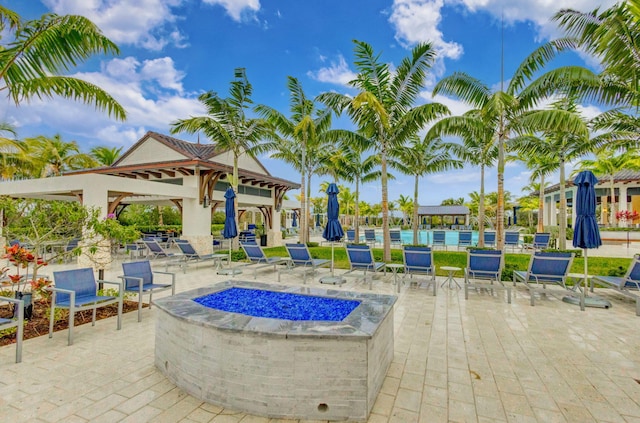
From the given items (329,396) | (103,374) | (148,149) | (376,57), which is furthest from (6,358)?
(148,149)

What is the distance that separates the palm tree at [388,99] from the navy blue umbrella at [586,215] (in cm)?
526

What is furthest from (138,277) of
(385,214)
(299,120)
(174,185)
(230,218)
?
(299,120)

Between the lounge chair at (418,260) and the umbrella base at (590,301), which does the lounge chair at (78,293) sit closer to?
the lounge chair at (418,260)

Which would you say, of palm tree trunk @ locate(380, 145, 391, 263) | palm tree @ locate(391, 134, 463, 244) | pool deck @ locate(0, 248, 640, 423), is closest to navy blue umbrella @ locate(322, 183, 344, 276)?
palm tree trunk @ locate(380, 145, 391, 263)

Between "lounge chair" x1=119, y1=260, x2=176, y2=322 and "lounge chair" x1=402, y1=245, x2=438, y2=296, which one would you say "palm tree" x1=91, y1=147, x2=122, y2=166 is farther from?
"lounge chair" x1=402, y1=245, x2=438, y2=296

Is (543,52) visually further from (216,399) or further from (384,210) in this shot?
(216,399)

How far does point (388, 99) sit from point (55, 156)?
77.7 feet

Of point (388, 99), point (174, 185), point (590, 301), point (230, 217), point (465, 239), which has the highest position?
point (388, 99)

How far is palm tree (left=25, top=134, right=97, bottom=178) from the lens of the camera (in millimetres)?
21172

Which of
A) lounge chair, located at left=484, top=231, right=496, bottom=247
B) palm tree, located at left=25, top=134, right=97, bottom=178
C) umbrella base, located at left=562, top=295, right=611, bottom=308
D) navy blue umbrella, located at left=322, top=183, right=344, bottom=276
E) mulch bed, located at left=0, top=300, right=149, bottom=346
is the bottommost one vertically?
mulch bed, located at left=0, top=300, right=149, bottom=346

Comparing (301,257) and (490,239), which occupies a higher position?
(490,239)

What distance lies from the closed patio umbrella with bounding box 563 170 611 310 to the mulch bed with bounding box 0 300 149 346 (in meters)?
9.52

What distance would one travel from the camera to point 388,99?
37.7ft

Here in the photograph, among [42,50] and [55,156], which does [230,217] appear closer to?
[42,50]
